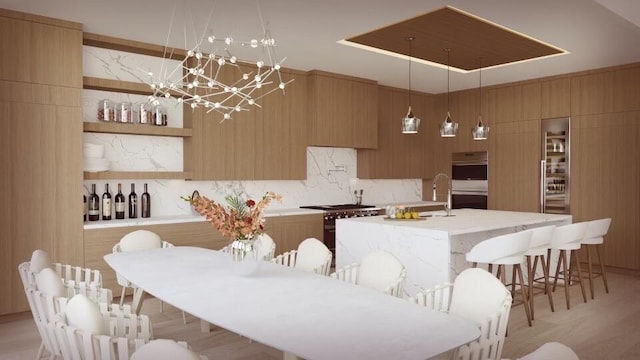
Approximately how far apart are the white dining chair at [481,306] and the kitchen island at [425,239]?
145cm

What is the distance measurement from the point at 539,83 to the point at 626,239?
2348mm

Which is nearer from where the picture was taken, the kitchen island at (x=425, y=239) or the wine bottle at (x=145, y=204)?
the kitchen island at (x=425, y=239)

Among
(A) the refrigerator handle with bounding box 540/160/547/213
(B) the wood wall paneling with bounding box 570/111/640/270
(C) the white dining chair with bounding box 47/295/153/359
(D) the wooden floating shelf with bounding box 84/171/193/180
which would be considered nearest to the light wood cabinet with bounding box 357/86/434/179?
(A) the refrigerator handle with bounding box 540/160/547/213

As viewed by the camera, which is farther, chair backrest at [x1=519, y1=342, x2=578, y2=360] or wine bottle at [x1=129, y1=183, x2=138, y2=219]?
wine bottle at [x1=129, y1=183, x2=138, y2=219]

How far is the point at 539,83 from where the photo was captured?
686 cm

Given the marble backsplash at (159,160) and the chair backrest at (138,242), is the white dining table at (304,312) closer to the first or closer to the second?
the chair backrest at (138,242)

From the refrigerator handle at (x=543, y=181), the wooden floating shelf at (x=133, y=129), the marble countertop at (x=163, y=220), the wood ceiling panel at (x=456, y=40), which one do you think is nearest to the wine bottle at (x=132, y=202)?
the marble countertop at (x=163, y=220)

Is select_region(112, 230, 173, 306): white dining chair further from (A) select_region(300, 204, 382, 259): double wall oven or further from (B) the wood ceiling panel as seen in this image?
(B) the wood ceiling panel

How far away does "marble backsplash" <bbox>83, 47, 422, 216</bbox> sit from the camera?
16.3ft

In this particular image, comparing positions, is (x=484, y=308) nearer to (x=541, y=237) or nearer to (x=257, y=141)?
(x=541, y=237)

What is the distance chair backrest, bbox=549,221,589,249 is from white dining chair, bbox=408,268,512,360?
8.22ft

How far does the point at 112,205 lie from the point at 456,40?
3.87 metres

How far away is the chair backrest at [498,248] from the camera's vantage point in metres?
3.84

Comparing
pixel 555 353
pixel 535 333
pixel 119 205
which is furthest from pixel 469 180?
pixel 555 353
